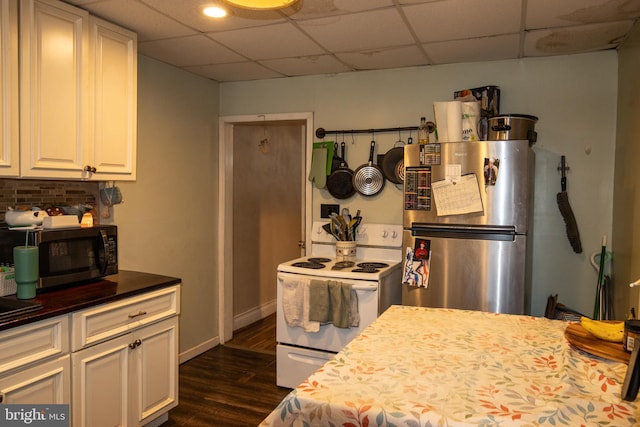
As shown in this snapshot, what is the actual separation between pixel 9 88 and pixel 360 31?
5.86ft

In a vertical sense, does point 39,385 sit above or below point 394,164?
below

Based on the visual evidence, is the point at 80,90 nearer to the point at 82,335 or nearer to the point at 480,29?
the point at 82,335

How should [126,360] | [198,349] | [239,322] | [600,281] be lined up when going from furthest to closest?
[239,322] → [198,349] → [600,281] → [126,360]

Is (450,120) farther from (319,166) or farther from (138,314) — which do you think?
(138,314)

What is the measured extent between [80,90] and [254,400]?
210 cm

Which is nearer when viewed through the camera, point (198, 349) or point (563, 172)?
point (563, 172)

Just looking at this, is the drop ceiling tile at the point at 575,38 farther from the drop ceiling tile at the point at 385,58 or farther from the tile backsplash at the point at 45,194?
the tile backsplash at the point at 45,194

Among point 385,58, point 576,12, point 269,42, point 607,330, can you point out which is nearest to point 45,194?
point 269,42

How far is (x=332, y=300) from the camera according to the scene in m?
3.03

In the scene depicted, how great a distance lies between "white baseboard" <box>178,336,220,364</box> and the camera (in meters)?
3.71

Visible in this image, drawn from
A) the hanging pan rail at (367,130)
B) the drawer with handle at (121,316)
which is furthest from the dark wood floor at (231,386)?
the hanging pan rail at (367,130)

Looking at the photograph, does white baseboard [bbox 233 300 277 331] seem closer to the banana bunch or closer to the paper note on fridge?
the paper note on fridge

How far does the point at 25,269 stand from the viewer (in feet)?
6.84

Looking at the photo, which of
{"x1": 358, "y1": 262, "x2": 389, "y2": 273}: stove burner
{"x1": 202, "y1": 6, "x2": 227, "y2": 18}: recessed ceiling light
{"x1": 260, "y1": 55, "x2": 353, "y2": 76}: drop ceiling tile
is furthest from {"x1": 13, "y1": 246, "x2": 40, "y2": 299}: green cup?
{"x1": 260, "y1": 55, "x2": 353, "y2": 76}: drop ceiling tile
